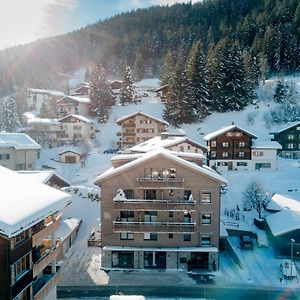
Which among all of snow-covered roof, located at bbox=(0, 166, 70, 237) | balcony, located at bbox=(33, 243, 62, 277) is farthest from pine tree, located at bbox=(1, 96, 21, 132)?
snow-covered roof, located at bbox=(0, 166, 70, 237)

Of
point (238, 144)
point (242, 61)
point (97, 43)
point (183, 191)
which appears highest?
point (97, 43)

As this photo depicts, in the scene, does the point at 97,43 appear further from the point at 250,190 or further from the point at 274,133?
the point at 250,190

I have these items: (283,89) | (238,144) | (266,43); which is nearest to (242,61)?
(283,89)

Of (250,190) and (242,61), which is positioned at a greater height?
(242,61)

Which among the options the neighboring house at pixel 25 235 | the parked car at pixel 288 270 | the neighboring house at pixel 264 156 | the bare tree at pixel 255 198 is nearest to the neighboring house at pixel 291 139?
the neighboring house at pixel 264 156

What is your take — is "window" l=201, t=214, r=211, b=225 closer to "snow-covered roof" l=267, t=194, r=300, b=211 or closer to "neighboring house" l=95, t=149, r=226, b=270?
"neighboring house" l=95, t=149, r=226, b=270

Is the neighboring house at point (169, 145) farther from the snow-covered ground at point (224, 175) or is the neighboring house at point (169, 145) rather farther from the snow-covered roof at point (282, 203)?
the snow-covered roof at point (282, 203)

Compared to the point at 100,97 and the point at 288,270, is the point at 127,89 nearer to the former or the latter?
the point at 100,97
